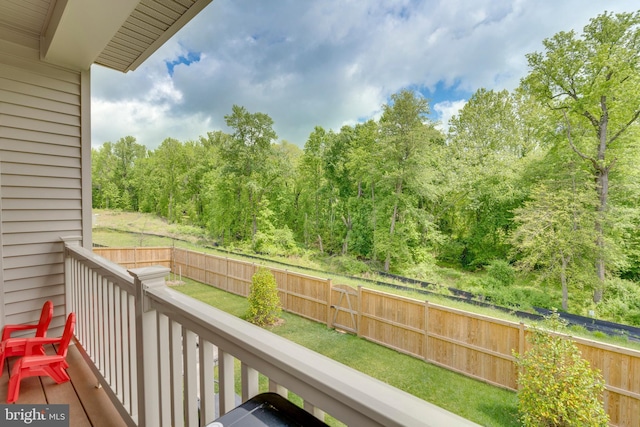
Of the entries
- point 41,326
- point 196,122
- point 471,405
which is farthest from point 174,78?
point 471,405

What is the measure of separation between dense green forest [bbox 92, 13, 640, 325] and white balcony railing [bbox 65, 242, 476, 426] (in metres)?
3.81

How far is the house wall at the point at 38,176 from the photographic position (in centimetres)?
170

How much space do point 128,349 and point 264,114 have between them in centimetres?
821

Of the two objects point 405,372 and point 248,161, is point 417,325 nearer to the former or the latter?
point 405,372

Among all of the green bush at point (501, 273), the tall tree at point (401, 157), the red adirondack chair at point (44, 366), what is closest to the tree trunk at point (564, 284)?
the green bush at point (501, 273)

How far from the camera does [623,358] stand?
87.7 inches

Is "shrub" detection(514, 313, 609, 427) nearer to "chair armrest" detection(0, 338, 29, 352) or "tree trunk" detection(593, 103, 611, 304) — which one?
"tree trunk" detection(593, 103, 611, 304)

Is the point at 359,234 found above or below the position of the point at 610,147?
below

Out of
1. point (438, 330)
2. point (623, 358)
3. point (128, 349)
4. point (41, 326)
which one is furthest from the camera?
point (438, 330)

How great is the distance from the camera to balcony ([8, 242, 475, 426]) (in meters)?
0.37

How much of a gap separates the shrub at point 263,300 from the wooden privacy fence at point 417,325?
35 cm

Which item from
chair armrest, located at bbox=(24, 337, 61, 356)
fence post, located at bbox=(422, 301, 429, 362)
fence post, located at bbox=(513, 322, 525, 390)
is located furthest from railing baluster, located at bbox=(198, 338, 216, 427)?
fence post, located at bbox=(422, 301, 429, 362)

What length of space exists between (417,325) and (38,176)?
146 inches

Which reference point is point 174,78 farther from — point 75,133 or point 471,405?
point 471,405
